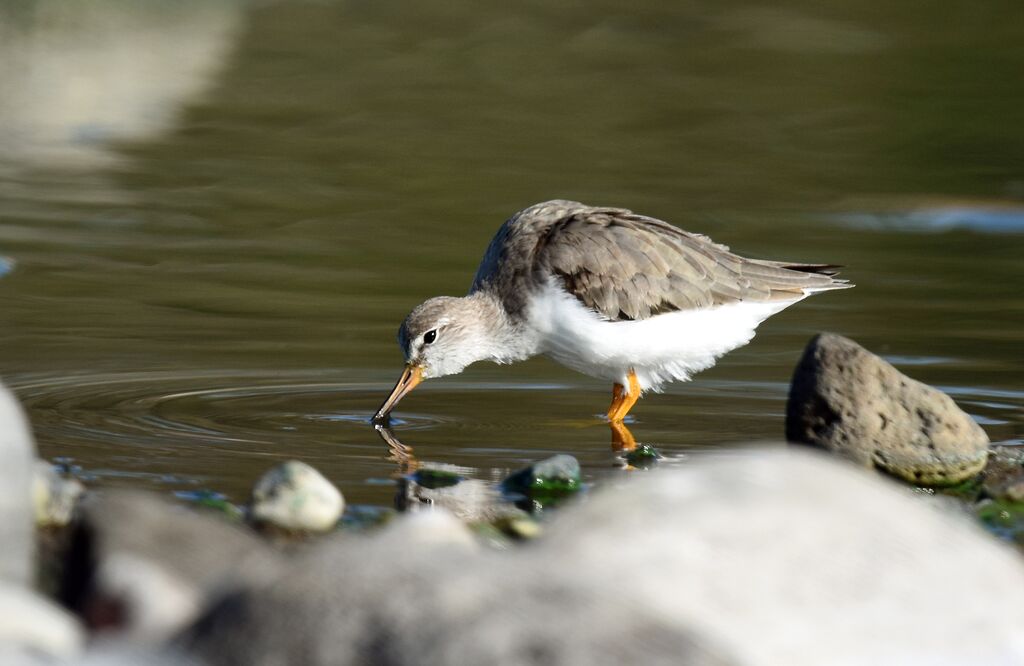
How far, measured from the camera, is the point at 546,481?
22.1 feet

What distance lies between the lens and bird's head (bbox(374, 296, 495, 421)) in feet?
28.1

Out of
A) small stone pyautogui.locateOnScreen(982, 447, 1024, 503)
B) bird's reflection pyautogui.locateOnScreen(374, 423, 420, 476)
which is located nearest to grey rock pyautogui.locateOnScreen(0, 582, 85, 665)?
bird's reflection pyautogui.locateOnScreen(374, 423, 420, 476)

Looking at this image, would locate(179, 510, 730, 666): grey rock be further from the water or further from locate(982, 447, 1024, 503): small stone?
locate(982, 447, 1024, 503): small stone

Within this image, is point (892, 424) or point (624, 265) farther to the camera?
point (624, 265)

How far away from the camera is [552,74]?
21531mm

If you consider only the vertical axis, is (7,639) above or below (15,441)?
below

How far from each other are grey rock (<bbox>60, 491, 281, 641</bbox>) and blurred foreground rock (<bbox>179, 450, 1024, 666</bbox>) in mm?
272

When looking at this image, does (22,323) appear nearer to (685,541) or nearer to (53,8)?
(685,541)

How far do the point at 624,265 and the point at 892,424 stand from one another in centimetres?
200

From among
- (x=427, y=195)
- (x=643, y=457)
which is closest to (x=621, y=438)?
(x=643, y=457)

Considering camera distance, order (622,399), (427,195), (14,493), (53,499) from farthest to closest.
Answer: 1. (427,195)
2. (622,399)
3. (53,499)
4. (14,493)

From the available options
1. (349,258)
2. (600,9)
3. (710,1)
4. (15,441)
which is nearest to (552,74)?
(600,9)

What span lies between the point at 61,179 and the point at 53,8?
28.9 ft

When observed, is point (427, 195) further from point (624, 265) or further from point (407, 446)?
point (407, 446)
